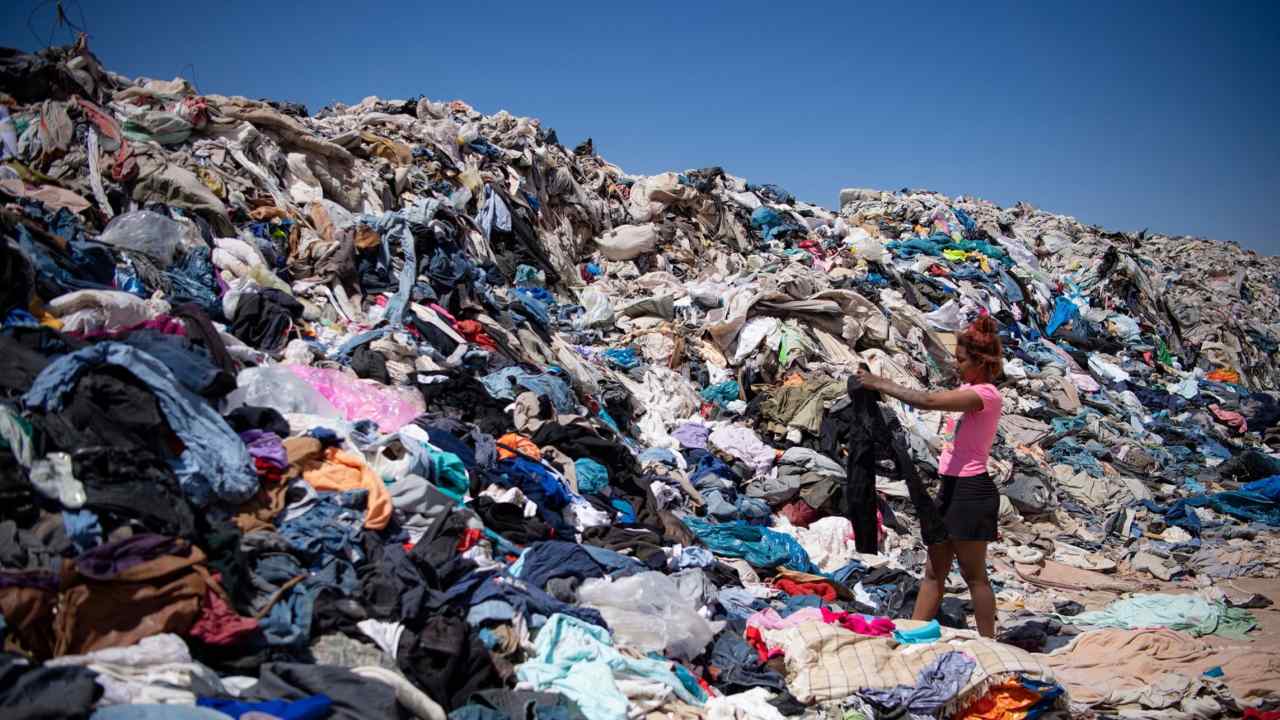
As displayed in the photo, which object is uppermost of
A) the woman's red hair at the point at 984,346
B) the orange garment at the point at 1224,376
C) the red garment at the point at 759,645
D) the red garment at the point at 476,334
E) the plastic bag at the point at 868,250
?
the plastic bag at the point at 868,250

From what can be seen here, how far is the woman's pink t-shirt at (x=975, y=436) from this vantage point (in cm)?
355

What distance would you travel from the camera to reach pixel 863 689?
3199 mm

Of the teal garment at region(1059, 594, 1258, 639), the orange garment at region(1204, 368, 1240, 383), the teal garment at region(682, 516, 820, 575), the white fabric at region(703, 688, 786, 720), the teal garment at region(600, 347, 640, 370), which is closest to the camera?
the white fabric at region(703, 688, 786, 720)

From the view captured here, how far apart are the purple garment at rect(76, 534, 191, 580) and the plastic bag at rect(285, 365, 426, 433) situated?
204cm

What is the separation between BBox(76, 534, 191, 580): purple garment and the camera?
7.55 ft

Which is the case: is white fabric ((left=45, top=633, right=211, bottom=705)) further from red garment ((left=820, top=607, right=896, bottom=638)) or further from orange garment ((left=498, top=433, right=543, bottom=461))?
red garment ((left=820, top=607, right=896, bottom=638))

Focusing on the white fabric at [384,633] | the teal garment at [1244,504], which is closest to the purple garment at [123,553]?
the white fabric at [384,633]

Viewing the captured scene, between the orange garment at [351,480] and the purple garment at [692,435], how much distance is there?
11.4 feet

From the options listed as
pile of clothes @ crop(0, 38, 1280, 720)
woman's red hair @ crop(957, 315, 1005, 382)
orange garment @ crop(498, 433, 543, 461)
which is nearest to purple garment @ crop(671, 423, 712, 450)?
pile of clothes @ crop(0, 38, 1280, 720)

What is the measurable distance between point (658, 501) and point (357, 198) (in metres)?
5.32

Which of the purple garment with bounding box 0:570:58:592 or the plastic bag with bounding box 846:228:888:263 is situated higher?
the plastic bag with bounding box 846:228:888:263

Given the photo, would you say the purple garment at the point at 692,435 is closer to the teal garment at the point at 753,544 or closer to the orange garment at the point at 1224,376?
the teal garment at the point at 753,544

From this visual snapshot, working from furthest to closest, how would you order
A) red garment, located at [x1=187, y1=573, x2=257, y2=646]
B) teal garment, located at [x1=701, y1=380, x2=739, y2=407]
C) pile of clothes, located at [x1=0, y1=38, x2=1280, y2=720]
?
teal garment, located at [x1=701, y1=380, x2=739, y2=407], pile of clothes, located at [x1=0, y1=38, x2=1280, y2=720], red garment, located at [x1=187, y1=573, x2=257, y2=646]

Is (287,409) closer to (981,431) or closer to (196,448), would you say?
(196,448)
